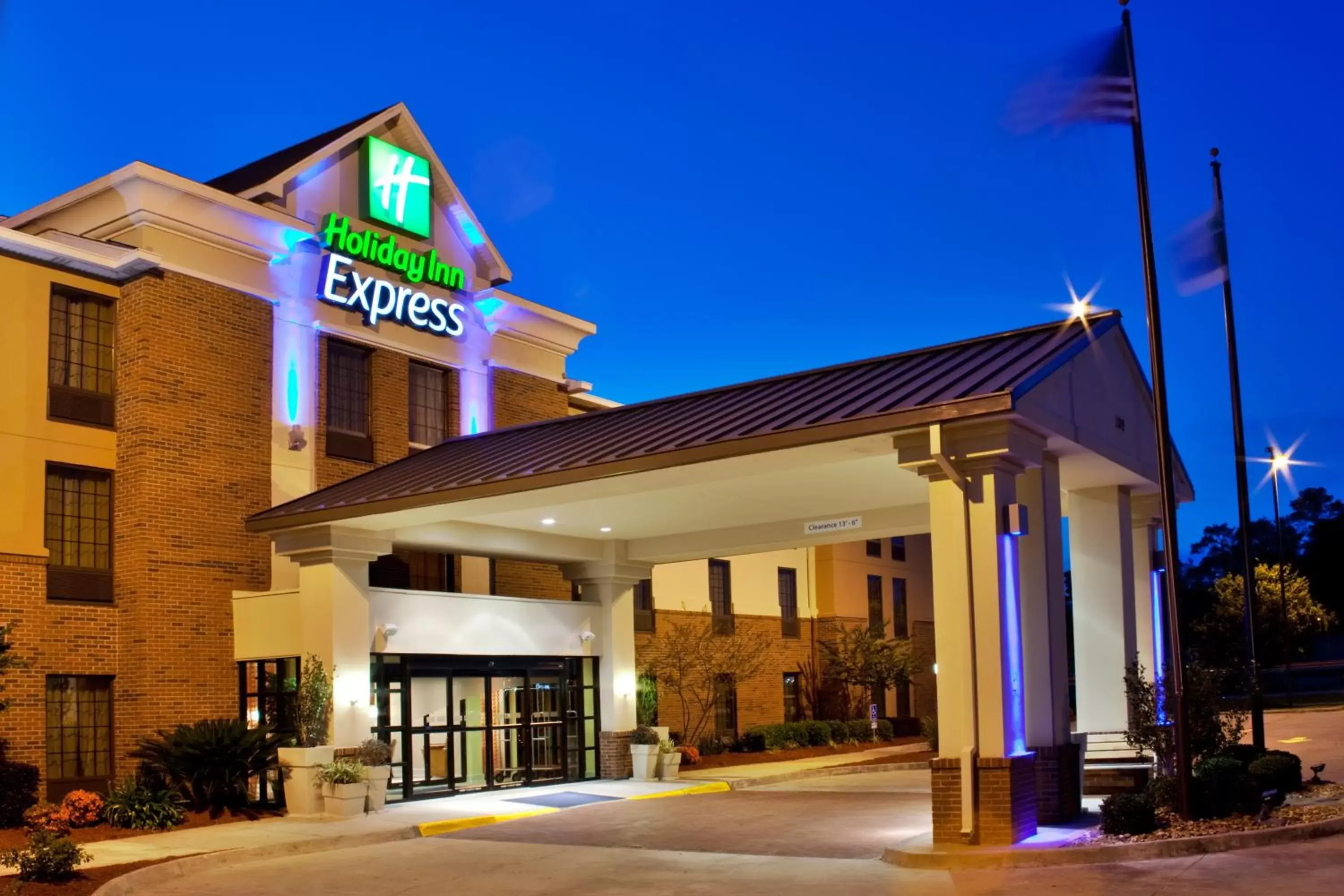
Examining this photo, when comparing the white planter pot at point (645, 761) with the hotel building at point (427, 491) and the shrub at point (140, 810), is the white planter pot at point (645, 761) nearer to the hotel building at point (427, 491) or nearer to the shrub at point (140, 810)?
the hotel building at point (427, 491)

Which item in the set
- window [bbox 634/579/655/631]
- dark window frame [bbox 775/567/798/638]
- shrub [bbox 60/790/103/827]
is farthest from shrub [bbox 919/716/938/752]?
shrub [bbox 60/790/103/827]

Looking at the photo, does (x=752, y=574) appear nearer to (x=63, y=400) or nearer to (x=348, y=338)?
(x=348, y=338)

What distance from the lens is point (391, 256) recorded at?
28.5m

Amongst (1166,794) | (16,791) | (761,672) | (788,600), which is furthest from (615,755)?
(788,600)

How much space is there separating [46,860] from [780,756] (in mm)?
24237

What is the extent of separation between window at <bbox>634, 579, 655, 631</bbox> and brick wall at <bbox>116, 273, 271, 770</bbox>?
13.6 meters

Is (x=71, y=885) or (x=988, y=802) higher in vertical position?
(x=988, y=802)

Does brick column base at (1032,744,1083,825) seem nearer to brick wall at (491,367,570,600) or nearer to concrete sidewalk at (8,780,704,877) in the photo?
concrete sidewalk at (8,780,704,877)

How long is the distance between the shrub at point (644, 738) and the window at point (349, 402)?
7822mm

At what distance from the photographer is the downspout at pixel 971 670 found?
15320mm

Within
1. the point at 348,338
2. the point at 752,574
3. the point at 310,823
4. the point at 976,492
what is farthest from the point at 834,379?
the point at 752,574

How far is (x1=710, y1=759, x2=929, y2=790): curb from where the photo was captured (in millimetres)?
28469

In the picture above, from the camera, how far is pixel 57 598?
2280 cm

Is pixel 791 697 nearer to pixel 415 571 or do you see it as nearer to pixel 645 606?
pixel 645 606
